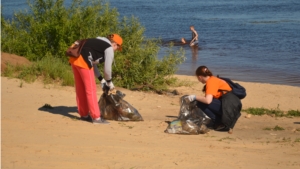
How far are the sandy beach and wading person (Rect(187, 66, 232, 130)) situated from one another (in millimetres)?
311

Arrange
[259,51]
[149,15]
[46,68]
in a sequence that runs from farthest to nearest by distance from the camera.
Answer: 1. [149,15]
2. [259,51]
3. [46,68]

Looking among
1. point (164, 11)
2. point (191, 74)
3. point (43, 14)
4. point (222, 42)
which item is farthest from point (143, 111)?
point (164, 11)

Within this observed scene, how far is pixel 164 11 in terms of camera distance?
138 ft

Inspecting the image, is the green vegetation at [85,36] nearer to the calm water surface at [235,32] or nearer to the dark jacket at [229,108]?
the dark jacket at [229,108]

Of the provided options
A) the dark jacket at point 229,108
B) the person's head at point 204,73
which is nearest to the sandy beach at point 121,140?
the dark jacket at point 229,108

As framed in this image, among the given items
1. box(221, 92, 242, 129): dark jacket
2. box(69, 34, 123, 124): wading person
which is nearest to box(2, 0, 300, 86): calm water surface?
box(221, 92, 242, 129): dark jacket

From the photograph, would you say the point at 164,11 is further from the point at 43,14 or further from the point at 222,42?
the point at 43,14

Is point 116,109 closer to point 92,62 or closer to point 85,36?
point 92,62

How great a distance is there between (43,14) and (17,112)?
5.01m

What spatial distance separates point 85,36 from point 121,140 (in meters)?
5.45

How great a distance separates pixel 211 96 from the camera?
868cm

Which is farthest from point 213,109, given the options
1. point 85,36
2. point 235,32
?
point 235,32

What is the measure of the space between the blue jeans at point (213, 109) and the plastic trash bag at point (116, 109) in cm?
A: 114

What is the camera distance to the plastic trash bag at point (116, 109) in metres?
9.12
